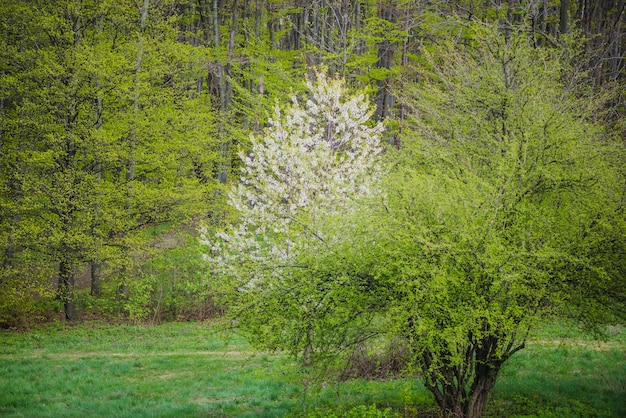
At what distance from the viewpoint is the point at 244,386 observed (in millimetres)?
10648

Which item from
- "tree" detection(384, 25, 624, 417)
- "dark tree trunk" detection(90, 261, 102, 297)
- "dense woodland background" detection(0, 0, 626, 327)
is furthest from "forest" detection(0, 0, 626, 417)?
"dark tree trunk" detection(90, 261, 102, 297)

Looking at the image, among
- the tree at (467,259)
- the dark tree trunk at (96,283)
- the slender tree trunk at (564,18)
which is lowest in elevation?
the dark tree trunk at (96,283)

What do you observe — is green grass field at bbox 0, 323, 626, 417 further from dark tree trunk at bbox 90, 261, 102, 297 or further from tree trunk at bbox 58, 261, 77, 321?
dark tree trunk at bbox 90, 261, 102, 297

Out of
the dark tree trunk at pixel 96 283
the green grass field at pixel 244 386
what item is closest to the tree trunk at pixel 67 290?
the dark tree trunk at pixel 96 283

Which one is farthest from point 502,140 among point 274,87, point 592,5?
point 592,5

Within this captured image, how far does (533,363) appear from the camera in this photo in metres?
10.8

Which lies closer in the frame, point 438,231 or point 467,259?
point 467,259

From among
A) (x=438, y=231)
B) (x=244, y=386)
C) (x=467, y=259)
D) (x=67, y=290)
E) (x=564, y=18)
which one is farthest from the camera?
(x=67, y=290)

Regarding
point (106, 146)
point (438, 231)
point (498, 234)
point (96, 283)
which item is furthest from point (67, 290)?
point (498, 234)

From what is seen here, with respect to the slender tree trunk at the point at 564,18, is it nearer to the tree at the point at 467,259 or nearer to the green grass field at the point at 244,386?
the tree at the point at 467,259

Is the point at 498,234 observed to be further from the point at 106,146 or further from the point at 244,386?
the point at 106,146

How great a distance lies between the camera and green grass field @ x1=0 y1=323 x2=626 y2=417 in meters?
8.67

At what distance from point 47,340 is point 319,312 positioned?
1136cm

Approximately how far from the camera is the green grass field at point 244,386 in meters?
8.67
